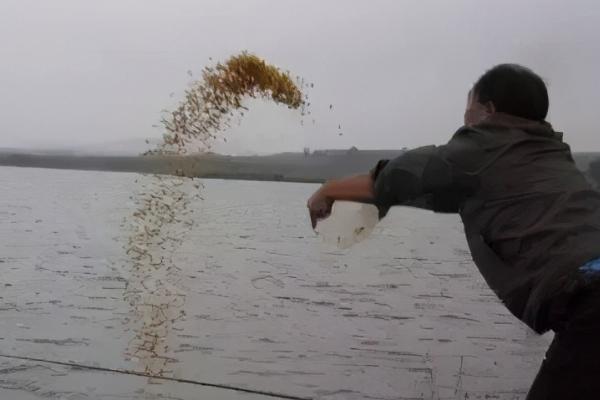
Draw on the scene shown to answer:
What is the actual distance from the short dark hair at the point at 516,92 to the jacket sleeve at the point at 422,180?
0.17 meters

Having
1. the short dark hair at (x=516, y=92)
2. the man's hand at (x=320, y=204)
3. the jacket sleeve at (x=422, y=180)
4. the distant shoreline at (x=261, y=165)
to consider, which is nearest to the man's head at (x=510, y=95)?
the short dark hair at (x=516, y=92)

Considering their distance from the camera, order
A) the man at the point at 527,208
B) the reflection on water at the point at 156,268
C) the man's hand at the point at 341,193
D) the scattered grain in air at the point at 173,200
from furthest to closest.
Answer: the reflection on water at the point at 156,268, the scattered grain in air at the point at 173,200, the man's hand at the point at 341,193, the man at the point at 527,208

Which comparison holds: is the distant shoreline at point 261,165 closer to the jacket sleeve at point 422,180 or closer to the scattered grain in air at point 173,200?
the scattered grain in air at point 173,200

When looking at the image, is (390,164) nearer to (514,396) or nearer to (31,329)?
(514,396)

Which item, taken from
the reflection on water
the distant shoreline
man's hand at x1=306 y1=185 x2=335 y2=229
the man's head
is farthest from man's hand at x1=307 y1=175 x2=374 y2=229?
the reflection on water

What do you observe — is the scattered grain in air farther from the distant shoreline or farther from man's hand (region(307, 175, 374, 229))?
man's hand (region(307, 175, 374, 229))

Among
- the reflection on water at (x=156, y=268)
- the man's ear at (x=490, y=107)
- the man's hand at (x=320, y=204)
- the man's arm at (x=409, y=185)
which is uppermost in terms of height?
the man's ear at (x=490, y=107)

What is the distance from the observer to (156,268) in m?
1.85

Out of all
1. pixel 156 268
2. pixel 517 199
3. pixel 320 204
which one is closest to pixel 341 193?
pixel 320 204

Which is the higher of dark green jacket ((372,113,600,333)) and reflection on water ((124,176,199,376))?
dark green jacket ((372,113,600,333))

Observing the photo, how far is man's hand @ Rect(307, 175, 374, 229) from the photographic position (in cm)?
101

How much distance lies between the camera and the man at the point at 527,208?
861 millimetres

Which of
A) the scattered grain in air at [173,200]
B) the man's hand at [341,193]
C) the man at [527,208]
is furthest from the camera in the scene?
the scattered grain in air at [173,200]

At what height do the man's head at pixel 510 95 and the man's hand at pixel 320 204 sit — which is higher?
the man's head at pixel 510 95
